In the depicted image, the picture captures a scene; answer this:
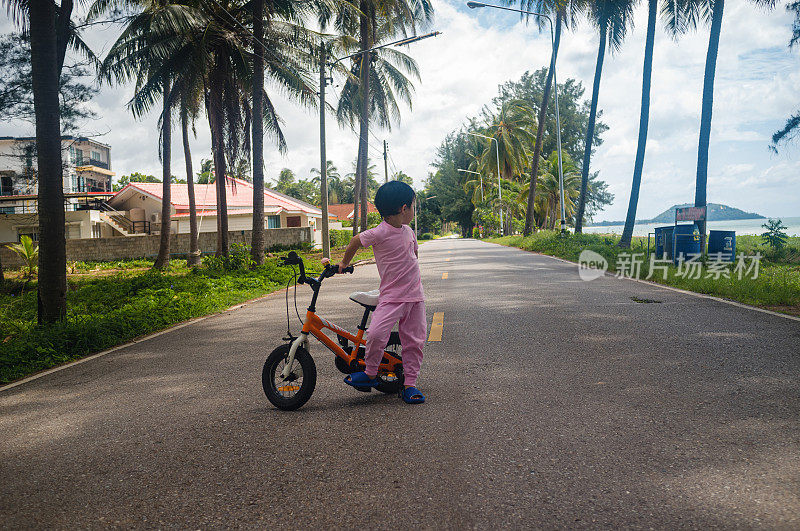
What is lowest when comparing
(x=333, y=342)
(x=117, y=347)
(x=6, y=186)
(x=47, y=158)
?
(x=117, y=347)

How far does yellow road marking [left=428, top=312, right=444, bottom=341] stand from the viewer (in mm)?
6652

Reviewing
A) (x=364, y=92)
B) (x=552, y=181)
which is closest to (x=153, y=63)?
(x=364, y=92)

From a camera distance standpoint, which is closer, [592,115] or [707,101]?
[707,101]

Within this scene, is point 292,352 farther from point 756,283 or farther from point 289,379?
point 756,283

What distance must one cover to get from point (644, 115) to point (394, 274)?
66.4 feet

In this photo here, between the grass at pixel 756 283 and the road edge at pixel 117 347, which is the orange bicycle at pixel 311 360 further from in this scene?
the grass at pixel 756 283

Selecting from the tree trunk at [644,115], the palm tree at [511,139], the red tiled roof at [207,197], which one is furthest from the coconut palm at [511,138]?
the tree trunk at [644,115]

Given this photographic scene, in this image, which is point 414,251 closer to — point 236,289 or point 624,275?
point 236,289

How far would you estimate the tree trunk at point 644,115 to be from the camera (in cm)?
2098

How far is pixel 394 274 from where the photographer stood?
13.0ft

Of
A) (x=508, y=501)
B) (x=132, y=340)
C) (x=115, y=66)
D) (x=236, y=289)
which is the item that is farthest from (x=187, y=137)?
(x=508, y=501)

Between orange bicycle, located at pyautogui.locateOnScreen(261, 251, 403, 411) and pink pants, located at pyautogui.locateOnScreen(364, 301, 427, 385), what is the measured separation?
156mm

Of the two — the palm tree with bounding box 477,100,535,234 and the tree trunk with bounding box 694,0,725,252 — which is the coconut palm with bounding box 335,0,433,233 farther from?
the palm tree with bounding box 477,100,535,234

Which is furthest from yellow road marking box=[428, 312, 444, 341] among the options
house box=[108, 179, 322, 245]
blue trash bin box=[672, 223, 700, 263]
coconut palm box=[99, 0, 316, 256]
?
house box=[108, 179, 322, 245]
